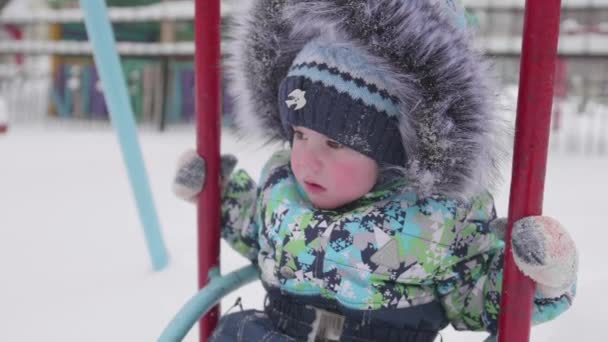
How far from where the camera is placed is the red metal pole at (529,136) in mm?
479

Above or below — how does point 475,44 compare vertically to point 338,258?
above

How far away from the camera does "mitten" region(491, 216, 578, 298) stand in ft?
1.64

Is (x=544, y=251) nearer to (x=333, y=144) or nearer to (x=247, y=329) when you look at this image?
(x=333, y=144)

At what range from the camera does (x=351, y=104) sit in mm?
637

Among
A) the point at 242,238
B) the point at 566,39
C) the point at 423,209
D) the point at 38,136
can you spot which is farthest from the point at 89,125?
the point at 423,209

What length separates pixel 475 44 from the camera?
2.06 ft

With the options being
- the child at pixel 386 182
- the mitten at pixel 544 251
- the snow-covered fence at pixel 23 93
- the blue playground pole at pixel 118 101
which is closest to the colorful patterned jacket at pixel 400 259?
the child at pixel 386 182

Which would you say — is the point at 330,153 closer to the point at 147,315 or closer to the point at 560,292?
the point at 560,292

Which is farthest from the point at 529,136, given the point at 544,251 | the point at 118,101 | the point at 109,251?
the point at 109,251

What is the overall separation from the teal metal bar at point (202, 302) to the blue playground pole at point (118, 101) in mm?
538

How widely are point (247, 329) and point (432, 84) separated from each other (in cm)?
34

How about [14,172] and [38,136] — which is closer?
[14,172]

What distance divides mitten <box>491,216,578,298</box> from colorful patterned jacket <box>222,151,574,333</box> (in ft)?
0.36

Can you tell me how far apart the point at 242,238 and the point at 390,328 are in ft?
0.81
